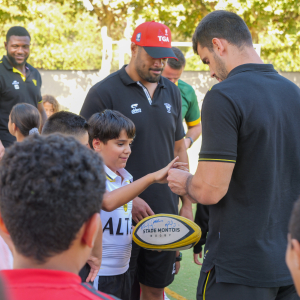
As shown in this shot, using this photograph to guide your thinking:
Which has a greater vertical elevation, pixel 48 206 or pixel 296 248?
pixel 48 206

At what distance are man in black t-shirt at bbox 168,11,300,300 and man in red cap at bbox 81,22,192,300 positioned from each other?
3.39 feet

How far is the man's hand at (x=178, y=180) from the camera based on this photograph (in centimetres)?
227

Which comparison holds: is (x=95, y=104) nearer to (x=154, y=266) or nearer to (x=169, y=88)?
(x=169, y=88)

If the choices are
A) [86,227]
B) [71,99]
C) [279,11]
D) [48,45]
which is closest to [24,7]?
[71,99]

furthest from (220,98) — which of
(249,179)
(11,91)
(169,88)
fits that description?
(11,91)

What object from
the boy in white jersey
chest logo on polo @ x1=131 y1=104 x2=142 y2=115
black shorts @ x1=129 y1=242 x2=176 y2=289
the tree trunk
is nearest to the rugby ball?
the boy in white jersey

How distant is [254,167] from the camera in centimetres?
205

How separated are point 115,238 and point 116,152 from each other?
2.02 feet

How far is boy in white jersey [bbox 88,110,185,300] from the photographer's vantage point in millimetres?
A: 2322

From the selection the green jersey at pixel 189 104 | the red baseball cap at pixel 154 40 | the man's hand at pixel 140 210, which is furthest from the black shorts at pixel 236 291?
the green jersey at pixel 189 104

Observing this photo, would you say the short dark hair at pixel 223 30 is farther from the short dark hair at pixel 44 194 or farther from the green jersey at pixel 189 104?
the green jersey at pixel 189 104

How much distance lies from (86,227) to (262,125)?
120 centimetres

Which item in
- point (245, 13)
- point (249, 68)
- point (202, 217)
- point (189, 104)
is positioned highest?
point (245, 13)

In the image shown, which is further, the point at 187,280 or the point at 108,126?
the point at 187,280
